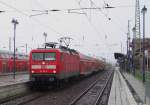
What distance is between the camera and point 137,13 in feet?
170

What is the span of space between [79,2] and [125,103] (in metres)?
8.05

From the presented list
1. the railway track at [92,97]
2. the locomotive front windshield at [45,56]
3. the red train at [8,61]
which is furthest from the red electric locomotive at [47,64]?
the red train at [8,61]

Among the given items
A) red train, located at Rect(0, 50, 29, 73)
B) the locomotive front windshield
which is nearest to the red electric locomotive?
the locomotive front windshield

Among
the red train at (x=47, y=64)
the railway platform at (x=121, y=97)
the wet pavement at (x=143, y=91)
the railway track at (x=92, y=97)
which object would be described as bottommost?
the railway track at (x=92, y=97)

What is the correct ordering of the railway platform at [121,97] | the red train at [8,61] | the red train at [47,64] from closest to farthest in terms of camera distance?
the railway platform at [121,97]
the red train at [47,64]
the red train at [8,61]

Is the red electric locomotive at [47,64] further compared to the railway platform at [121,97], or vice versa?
the red electric locomotive at [47,64]

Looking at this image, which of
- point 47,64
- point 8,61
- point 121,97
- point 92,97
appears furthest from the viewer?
point 8,61

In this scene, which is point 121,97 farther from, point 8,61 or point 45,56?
point 8,61

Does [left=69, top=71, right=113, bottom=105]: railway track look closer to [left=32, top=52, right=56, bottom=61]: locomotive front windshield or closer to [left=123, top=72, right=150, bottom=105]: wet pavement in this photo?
[left=123, top=72, right=150, bottom=105]: wet pavement

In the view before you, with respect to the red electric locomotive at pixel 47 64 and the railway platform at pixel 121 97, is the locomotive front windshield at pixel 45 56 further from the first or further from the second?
the railway platform at pixel 121 97

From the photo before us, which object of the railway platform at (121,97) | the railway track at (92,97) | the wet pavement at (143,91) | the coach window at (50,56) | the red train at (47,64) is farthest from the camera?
the coach window at (50,56)

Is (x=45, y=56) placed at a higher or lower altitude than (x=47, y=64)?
higher

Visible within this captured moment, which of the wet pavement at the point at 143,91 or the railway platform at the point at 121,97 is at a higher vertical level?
the wet pavement at the point at 143,91

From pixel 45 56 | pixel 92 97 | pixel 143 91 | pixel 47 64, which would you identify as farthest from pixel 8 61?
pixel 92 97
